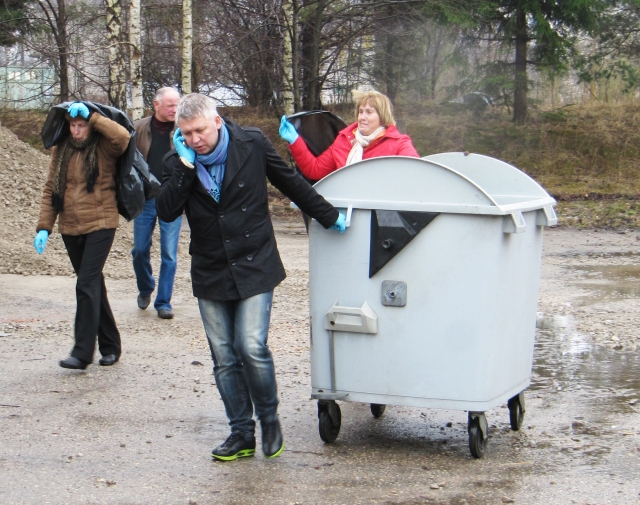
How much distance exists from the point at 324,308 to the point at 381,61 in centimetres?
Answer: 1929

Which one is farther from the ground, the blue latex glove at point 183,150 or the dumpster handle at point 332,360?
the blue latex glove at point 183,150

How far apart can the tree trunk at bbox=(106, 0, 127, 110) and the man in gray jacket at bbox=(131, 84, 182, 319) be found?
28.6ft

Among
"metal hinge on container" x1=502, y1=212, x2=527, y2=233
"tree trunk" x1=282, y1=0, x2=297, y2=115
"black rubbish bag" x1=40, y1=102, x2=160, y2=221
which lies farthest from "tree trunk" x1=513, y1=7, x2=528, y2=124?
"metal hinge on container" x1=502, y1=212, x2=527, y2=233

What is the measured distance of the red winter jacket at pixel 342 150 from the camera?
513 cm

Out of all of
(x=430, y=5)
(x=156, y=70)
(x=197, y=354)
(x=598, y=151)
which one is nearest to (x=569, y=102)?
(x=598, y=151)

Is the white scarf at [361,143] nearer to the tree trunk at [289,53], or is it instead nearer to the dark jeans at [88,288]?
the dark jeans at [88,288]

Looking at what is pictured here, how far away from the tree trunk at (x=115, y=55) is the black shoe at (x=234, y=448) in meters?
12.4

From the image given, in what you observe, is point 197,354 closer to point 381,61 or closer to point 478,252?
point 478,252

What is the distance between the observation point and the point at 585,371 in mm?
6184

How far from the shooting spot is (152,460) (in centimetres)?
440

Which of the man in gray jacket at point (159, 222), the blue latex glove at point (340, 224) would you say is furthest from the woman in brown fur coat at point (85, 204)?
the blue latex glove at point (340, 224)

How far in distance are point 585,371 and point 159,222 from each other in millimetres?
3593

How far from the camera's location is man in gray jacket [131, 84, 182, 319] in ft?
24.1

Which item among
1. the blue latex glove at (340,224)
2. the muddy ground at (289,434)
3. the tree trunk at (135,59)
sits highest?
the tree trunk at (135,59)
